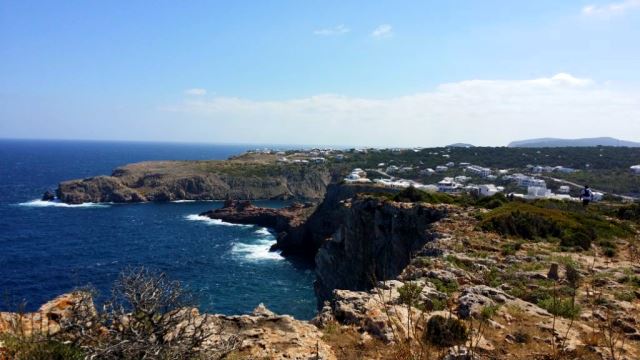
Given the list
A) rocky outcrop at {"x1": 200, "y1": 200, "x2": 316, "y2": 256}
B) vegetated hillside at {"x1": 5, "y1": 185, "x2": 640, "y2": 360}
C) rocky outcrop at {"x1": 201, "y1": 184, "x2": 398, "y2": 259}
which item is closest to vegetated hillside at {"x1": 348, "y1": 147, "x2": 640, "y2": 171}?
rocky outcrop at {"x1": 200, "y1": 200, "x2": 316, "y2": 256}

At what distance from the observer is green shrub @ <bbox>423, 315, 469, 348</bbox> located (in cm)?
941

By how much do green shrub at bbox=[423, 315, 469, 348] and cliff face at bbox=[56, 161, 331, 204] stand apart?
105 m

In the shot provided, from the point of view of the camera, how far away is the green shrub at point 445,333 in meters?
9.41

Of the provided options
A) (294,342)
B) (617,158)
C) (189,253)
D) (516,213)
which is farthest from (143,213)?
(617,158)

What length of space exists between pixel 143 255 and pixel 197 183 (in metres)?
61.4

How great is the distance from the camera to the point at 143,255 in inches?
2307

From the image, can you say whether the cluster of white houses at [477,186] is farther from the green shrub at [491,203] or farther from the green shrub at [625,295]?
the green shrub at [625,295]

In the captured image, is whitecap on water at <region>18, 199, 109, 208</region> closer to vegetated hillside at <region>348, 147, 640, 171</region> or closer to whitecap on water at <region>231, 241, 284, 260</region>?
whitecap on water at <region>231, 241, 284, 260</region>

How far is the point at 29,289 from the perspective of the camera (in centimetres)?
4381

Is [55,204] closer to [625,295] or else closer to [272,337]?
[272,337]

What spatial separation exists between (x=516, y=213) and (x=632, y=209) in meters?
13.7

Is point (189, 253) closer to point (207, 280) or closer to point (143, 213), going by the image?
point (207, 280)

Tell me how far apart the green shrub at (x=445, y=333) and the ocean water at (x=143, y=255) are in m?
24.4

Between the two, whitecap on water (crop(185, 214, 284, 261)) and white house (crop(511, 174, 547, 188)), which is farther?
white house (crop(511, 174, 547, 188))
